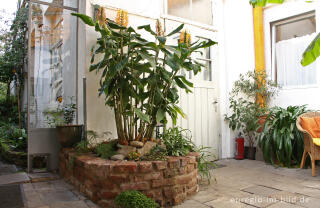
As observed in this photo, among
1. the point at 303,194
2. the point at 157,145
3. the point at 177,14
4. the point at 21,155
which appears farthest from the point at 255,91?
the point at 21,155

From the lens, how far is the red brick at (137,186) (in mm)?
2387

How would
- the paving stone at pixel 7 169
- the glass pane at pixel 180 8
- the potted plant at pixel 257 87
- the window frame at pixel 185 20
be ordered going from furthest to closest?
the potted plant at pixel 257 87 → the glass pane at pixel 180 8 → the window frame at pixel 185 20 → the paving stone at pixel 7 169

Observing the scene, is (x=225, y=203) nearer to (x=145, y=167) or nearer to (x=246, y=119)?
(x=145, y=167)

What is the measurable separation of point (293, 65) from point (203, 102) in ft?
7.11

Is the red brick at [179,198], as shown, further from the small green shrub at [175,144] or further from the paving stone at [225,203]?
the small green shrub at [175,144]

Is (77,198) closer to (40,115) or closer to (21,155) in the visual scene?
(40,115)

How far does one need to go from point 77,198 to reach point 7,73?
13.8ft

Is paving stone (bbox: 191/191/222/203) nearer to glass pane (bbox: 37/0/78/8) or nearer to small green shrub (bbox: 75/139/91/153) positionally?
small green shrub (bbox: 75/139/91/153)

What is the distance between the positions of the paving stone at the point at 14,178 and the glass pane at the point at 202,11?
370 cm

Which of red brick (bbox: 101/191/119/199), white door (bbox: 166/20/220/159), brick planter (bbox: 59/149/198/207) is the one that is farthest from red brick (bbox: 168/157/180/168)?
white door (bbox: 166/20/220/159)

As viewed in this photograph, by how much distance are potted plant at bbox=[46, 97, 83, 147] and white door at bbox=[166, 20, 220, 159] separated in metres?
1.68

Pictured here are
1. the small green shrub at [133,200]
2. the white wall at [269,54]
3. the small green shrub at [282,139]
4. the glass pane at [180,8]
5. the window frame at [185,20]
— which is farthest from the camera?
the white wall at [269,54]

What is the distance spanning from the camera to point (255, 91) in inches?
205

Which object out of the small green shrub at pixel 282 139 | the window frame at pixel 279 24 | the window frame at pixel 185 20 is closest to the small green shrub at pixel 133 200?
the small green shrub at pixel 282 139
